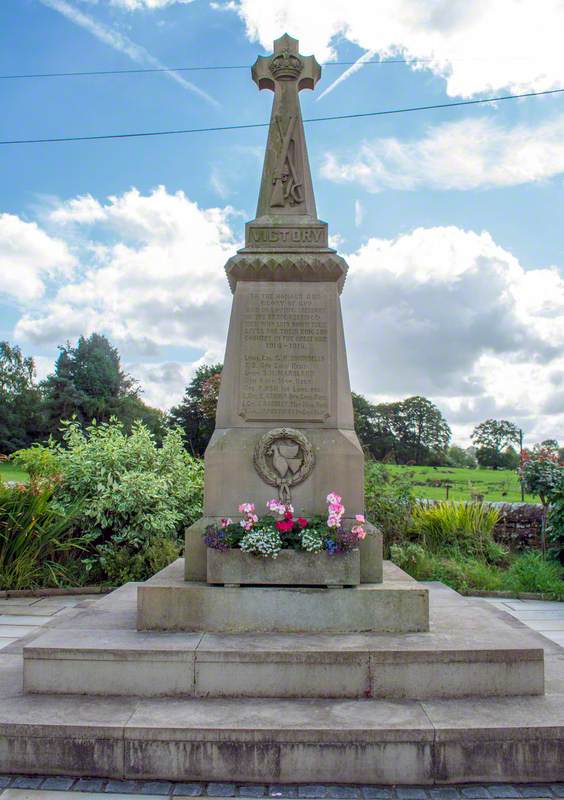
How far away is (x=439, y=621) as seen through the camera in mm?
5266

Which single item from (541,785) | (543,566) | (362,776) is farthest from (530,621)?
(362,776)

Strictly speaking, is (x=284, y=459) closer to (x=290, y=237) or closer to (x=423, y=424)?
(x=290, y=237)

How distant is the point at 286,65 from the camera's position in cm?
645

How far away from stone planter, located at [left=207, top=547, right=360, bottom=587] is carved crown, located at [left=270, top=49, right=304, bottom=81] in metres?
4.62

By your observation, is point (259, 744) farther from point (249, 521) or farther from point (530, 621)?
point (530, 621)

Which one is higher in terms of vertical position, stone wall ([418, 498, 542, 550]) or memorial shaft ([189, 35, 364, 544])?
memorial shaft ([189, 35, 364, 544])

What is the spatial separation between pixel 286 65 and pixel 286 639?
5.31m

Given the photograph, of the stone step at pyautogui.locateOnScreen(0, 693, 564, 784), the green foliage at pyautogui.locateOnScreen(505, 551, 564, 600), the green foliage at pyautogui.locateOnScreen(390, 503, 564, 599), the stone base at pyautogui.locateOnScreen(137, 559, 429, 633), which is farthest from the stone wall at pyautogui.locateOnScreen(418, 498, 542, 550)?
the stone step at pyautogui.locateOnScreen(0, 693, 564, 784)

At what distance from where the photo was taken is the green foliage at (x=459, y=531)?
1061 centimetres

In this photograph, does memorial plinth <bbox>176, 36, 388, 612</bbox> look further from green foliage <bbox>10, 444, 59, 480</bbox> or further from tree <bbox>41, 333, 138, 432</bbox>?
tree <bbox>41, 333, 138, 432</bbox>

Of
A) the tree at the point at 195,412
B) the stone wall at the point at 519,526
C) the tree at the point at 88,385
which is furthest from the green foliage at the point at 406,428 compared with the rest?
the stone wall at the point at 519,526

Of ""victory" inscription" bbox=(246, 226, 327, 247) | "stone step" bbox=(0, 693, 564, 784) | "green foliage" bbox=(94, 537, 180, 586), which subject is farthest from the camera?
"green foliage" bbox=(94, 537, 180, 586)

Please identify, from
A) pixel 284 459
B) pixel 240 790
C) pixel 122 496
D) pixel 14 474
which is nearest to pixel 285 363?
pixel 284 459

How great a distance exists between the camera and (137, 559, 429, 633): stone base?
4867 millimetres
